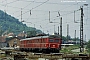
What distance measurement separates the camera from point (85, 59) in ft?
88.2

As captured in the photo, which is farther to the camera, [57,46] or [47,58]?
[57,46]

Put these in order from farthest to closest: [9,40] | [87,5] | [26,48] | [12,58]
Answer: [9,40] → [26,48] → [87,5] → [12,58]

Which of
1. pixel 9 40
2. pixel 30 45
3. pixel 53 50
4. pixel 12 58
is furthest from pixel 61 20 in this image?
pixel 9 40

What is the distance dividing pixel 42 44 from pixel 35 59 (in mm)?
11528

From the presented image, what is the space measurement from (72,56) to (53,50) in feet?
40.5

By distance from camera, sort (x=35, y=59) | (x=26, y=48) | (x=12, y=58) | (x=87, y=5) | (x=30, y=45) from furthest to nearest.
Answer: (x=26, y=48)
(x=30, y=45)
(x=87, y=5)
(x=12, y=58)
(x=35, y=59)

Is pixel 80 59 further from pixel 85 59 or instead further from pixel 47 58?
pixel 47 58

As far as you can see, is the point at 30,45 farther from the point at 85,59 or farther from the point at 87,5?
the point at 85,59

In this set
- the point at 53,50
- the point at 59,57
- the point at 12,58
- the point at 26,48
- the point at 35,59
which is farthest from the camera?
the point at 26,48

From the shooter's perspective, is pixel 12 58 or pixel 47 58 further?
pixel 12 58

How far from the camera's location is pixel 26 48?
48.2 meters

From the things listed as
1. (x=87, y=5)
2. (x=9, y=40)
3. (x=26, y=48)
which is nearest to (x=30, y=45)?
(x=26, y=48)

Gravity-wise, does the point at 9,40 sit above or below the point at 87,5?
below

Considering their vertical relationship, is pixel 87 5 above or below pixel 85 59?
above
